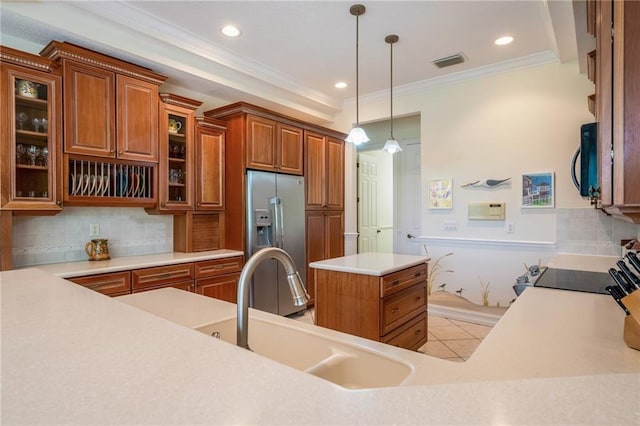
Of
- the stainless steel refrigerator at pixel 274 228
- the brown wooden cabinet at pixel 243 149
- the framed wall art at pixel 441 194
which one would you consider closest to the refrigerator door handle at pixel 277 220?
the stainless steel refrigerator at pixel 274 228

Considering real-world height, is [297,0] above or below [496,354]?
above

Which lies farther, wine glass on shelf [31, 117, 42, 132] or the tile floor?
A: the tile floor

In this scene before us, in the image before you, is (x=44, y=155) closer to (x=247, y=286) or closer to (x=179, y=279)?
(x=179, y=279)

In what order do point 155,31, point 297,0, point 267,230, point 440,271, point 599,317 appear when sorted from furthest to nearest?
point 440,271 → point 267,230 → point 155,31 → point 297,0 → point 599,317

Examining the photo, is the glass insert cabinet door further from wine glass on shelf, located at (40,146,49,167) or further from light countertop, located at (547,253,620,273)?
light countertop, located at (547,253,620,273)

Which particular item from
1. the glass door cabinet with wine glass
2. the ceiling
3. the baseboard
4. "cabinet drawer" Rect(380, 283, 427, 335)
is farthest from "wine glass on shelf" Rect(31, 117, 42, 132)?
the baseboard

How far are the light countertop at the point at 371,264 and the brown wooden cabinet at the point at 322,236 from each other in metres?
1.30

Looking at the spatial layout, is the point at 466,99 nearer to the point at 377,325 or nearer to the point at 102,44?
the point at 377,325

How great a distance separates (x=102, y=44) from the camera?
106 inches

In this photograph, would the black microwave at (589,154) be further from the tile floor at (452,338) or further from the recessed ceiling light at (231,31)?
the recessed ceiling light at (231,31)

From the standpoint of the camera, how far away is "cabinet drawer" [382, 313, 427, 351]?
2541 millimetres

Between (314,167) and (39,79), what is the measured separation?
9.10 feet

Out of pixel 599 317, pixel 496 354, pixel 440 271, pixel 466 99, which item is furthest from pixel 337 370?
pixel 466 99

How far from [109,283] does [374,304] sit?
6.47 feet
